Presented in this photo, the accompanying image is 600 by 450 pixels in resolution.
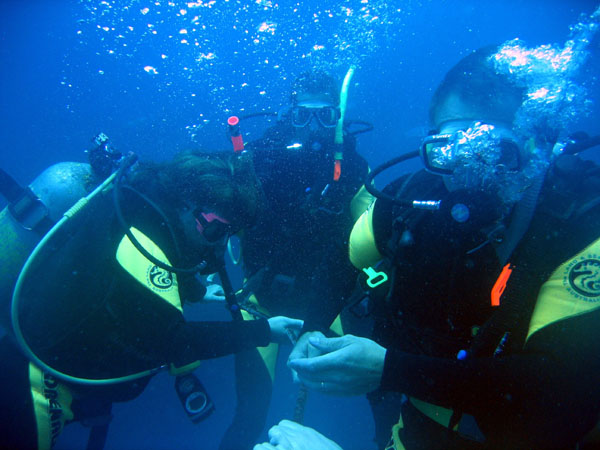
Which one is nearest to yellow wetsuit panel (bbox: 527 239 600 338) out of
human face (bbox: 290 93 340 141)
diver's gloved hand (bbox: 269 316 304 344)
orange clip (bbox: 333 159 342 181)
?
diver's gloved hand (bbox: 269 316 304 344)

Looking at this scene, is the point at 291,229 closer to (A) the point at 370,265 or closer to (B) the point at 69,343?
(A) the point at 370,265

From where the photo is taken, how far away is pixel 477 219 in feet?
5.21

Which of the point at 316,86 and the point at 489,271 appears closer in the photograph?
the point at 489,271

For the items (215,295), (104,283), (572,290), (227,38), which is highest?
(227,38)

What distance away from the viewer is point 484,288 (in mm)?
1746

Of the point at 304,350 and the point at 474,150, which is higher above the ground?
the point at 474,150

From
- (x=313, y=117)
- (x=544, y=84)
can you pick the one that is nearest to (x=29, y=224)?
(x=313, y=117)

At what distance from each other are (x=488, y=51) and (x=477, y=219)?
1.55 meters

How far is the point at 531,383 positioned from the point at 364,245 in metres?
1.24

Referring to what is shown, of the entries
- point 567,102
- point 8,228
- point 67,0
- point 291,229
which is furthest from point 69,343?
point 67,0

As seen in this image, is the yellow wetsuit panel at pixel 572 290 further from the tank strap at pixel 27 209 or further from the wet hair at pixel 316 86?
the wet hair at pixel 316 86

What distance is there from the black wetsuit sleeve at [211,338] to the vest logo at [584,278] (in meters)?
2.04

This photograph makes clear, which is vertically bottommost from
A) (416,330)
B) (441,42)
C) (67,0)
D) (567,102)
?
(416,330)

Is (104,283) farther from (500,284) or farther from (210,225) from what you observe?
(500,284)
